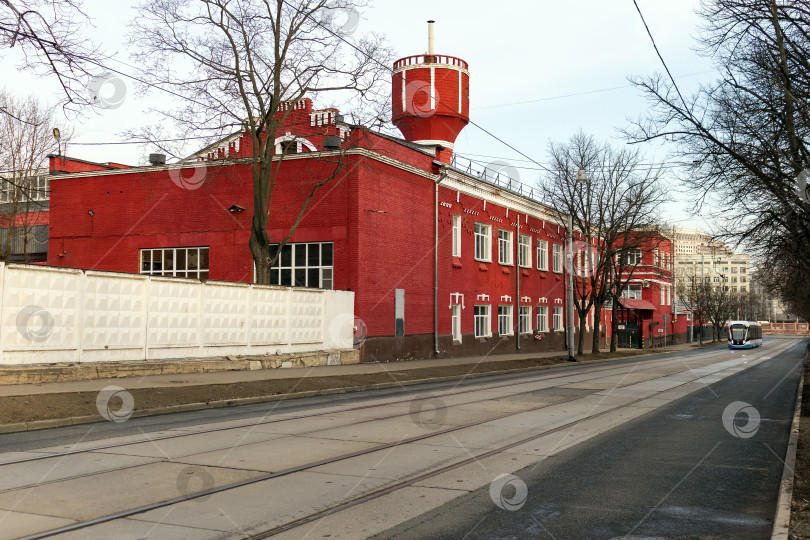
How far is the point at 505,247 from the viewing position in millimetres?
42656

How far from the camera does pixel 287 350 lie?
2462cm

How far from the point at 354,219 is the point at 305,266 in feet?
10.4

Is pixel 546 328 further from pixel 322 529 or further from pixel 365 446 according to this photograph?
pixel 322 529

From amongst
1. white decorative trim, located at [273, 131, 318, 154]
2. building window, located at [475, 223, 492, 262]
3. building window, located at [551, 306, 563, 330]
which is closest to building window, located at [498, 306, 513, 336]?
building window, located at [475, 223, 492, 262]

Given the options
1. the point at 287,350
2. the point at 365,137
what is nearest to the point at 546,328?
the point at 365,137

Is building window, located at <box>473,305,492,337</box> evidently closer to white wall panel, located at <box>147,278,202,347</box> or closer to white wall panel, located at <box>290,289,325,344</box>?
white wall panel, located at <box>290,289,325,344</box>

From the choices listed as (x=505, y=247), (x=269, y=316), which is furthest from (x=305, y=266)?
(x=505, y=247)

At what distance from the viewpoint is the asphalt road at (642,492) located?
19.5 ft

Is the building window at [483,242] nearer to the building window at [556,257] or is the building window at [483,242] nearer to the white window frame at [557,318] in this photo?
the building window at [556,257]

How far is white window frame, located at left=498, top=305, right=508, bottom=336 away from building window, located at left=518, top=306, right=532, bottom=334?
1.94m

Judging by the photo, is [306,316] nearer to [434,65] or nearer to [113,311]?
[113,311]

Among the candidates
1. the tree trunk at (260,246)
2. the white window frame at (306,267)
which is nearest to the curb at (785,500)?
the tree trunk at (260,246)

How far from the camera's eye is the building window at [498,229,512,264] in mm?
41906

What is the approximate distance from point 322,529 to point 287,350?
1915 cm
